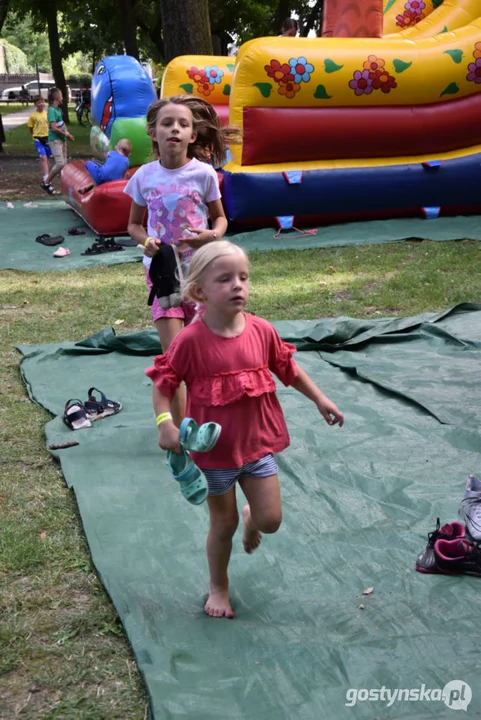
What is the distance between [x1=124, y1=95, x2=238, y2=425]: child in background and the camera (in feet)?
12.4

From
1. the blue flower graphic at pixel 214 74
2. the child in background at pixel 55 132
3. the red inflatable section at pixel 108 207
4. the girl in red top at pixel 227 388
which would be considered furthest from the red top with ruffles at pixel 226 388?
the child in background at pixel 55 132

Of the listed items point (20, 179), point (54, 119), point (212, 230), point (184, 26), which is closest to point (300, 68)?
point (184, 26)

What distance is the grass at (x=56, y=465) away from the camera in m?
2.43

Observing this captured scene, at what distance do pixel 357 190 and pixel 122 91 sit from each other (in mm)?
3415

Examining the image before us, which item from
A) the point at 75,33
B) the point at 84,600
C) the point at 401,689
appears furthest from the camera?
the point at 75,33

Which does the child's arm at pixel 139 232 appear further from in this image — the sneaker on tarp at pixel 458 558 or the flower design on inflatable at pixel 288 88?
the flower design on inflatable at pixel 288 88

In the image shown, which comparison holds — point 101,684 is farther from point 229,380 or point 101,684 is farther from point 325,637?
point 229,380

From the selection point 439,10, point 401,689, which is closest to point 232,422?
point 401,689

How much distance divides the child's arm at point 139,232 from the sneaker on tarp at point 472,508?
166 centimetres

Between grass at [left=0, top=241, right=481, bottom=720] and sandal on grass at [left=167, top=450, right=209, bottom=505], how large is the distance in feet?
1.91

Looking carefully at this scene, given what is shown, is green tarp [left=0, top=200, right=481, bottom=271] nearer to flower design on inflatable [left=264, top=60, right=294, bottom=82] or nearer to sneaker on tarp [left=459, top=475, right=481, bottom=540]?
flower design on inflatable [left=264, top=60, right=294, bottom=82]

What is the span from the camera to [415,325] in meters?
5.93

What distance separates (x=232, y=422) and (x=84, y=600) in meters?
0.92

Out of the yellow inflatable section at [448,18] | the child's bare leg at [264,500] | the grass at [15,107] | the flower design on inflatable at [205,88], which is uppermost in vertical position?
the yellow inflatable section at [448,18]
